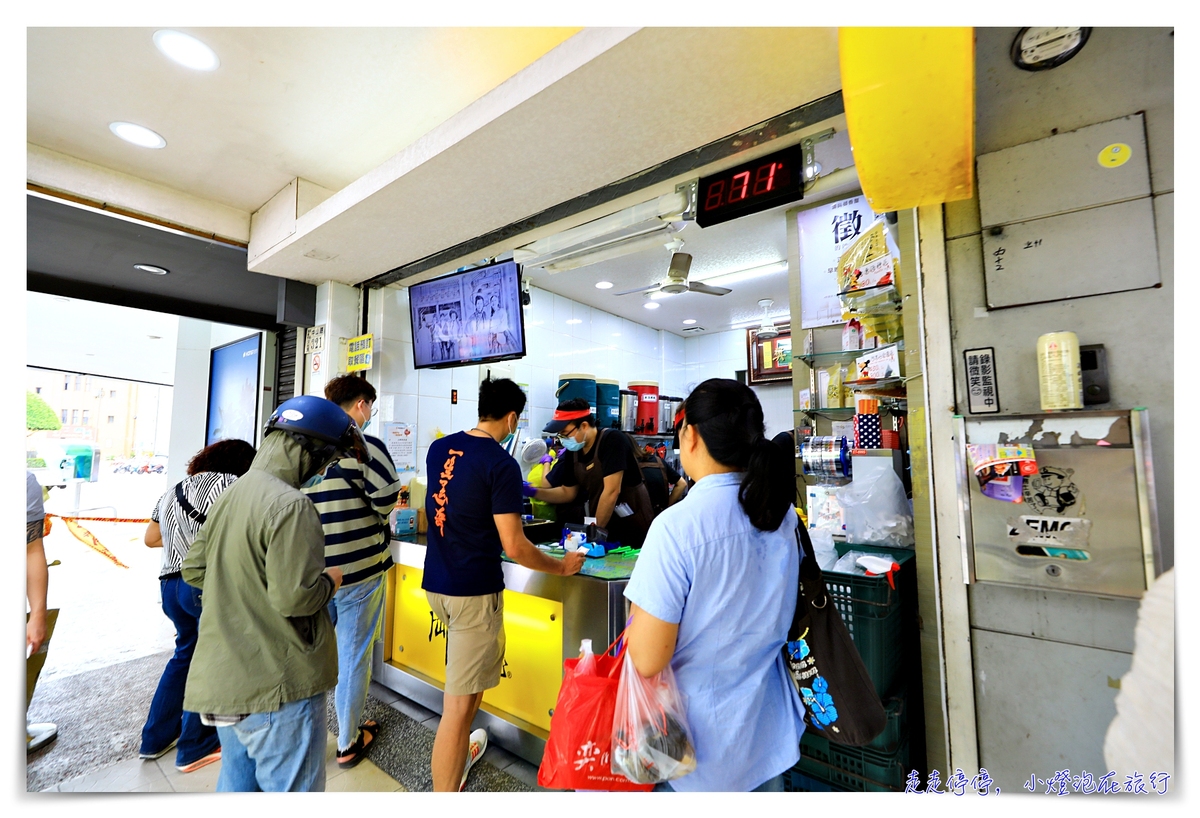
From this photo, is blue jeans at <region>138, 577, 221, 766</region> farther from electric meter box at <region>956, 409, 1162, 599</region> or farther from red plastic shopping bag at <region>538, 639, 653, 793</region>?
electric meter box at <region>956, 409, 1162, 599</region>

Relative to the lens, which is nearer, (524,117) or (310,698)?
(310,698)

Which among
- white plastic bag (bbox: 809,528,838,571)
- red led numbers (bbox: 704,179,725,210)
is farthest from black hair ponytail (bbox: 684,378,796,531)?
red led numbers (bbox: 704,179,725,210)

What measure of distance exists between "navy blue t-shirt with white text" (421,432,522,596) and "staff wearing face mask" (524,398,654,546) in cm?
113

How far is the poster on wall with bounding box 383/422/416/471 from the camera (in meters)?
4.03

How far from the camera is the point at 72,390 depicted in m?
2.27

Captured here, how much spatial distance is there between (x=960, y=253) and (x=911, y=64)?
685mm

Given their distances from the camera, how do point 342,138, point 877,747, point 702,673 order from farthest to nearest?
1. point 342,138
2. point 877,747
3. point 702,673

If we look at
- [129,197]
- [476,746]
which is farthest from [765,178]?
[129,197]

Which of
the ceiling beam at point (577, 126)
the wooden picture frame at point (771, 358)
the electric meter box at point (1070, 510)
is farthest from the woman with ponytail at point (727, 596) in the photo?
the wooden picture frame at point (771, 358)

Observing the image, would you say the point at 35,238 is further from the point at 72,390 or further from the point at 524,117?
the point at 524,117

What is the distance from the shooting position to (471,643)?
7.11 ft

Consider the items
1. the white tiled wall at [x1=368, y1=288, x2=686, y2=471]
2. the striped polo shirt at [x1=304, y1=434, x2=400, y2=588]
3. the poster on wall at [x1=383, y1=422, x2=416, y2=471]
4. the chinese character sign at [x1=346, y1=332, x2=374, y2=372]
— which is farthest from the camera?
the white tiled wall at [x1=368, y1=288, x2=686, y2=471]

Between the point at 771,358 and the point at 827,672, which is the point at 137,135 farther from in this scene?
the point at 771,358
